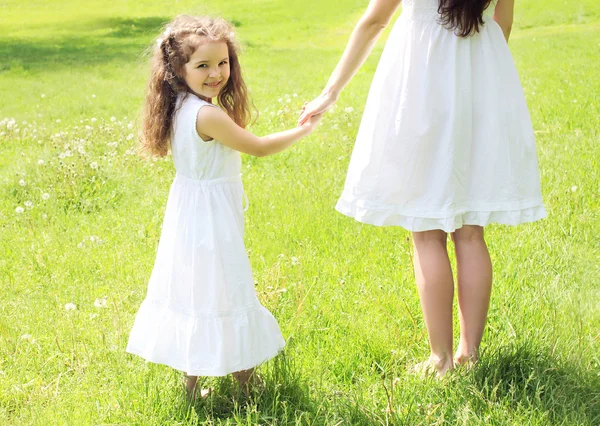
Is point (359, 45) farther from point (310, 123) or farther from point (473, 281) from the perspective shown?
point (473, 281)

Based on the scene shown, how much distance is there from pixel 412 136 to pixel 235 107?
63 centimetres

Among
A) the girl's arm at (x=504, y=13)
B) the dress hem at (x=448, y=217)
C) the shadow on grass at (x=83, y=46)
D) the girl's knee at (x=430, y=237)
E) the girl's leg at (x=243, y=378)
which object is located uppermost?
the girl's arm at (x=504, y=13)

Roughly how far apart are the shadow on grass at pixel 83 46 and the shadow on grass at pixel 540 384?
9730mm

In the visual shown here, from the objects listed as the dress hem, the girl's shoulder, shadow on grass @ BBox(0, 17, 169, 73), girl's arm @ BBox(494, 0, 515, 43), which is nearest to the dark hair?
girl's arm @ BBox(494, 0, 515, 43)

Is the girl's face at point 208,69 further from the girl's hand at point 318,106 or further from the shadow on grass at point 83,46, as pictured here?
the shadow on grass at point 83,46

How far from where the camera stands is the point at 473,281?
110 inches

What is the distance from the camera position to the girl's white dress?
2.61 m

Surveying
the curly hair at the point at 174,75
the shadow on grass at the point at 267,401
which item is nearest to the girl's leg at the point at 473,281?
the shadow on grass at the point at 267,401

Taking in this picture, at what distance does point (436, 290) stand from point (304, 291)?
87cm

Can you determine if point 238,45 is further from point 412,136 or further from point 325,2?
point 325,2

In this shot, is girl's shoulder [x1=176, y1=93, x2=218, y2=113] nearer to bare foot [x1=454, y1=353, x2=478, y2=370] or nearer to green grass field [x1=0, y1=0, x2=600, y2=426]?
green grass field [x1=0, y1=0, x2=600, y2=426]

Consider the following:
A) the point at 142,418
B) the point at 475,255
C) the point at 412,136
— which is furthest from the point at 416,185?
the point at 142,418

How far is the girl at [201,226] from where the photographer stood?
2.61m

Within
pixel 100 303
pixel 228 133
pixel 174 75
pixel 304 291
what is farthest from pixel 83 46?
pixel 228 133
